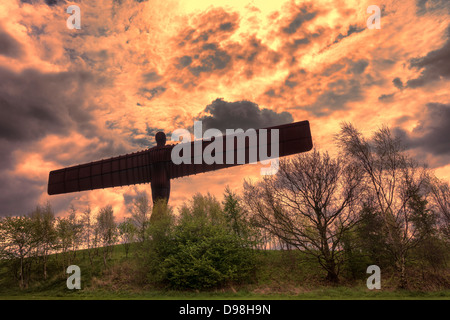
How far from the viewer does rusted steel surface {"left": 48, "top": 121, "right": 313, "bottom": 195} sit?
2423cm

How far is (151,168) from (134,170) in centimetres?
197

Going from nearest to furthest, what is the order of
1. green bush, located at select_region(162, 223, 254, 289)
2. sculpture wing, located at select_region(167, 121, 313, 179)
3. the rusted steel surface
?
green bush, located at select_region(162, 223, 254, 289) → sculpture wing, located at select_region(167, 121, 313, 179) → the rusted steel surface

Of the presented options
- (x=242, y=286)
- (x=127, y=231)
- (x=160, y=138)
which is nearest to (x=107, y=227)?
(x=127, y=231)

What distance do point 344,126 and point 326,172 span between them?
4224mm

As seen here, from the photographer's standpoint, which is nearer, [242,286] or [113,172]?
[242,286]

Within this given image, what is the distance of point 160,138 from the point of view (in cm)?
2694

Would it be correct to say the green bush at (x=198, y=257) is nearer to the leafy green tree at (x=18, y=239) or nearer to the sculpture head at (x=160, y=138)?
the sculpture head at (x=160, y=138)

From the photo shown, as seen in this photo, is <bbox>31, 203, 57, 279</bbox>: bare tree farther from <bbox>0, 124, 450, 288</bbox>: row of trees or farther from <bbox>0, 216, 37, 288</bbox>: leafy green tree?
<bbox>0, 124, 450, 288</bbox>: row of trees

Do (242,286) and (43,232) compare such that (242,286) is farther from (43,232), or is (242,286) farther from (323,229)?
(43,232)

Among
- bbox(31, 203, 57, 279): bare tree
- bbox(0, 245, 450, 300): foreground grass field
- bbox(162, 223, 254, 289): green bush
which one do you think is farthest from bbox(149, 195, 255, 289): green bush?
bbox(31, 203, 57, 279): bare tree

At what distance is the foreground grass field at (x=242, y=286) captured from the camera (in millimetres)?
16520

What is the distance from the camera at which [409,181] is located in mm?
19734
